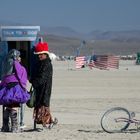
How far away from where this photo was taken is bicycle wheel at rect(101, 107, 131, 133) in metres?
11.5

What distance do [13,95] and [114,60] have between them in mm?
31826

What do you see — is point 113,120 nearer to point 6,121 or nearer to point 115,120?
point 115,120

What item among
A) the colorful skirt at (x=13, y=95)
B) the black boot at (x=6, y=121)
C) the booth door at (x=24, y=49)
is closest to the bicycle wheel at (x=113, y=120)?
the colorful skirt at (x=13, y=95)

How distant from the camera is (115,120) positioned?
11297 millimetres

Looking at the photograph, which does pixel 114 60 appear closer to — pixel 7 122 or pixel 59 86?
pixel 59 86

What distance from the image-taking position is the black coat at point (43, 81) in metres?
11.2

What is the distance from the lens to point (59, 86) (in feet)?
80.2

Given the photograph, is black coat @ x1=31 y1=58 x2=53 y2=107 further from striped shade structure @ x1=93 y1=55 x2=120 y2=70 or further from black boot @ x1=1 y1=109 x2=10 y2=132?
striped shade structure @ x1=93 y1=55 x2=120 y2=70

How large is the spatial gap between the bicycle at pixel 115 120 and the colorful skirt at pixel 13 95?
1.48m

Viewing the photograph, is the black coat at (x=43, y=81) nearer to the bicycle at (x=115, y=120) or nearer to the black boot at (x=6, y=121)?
the black boot at (x=6, y=121)

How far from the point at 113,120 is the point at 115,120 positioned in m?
0.30

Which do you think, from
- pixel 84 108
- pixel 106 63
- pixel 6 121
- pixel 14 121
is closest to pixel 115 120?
pixel 14 121

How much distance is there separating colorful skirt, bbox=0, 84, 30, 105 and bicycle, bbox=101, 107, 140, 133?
148 cm

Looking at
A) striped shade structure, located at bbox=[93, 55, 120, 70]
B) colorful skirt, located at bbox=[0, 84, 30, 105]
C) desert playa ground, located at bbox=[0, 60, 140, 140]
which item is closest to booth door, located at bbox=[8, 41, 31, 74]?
desert playa ground, located at bbox=[0, 60, 140, 140]
